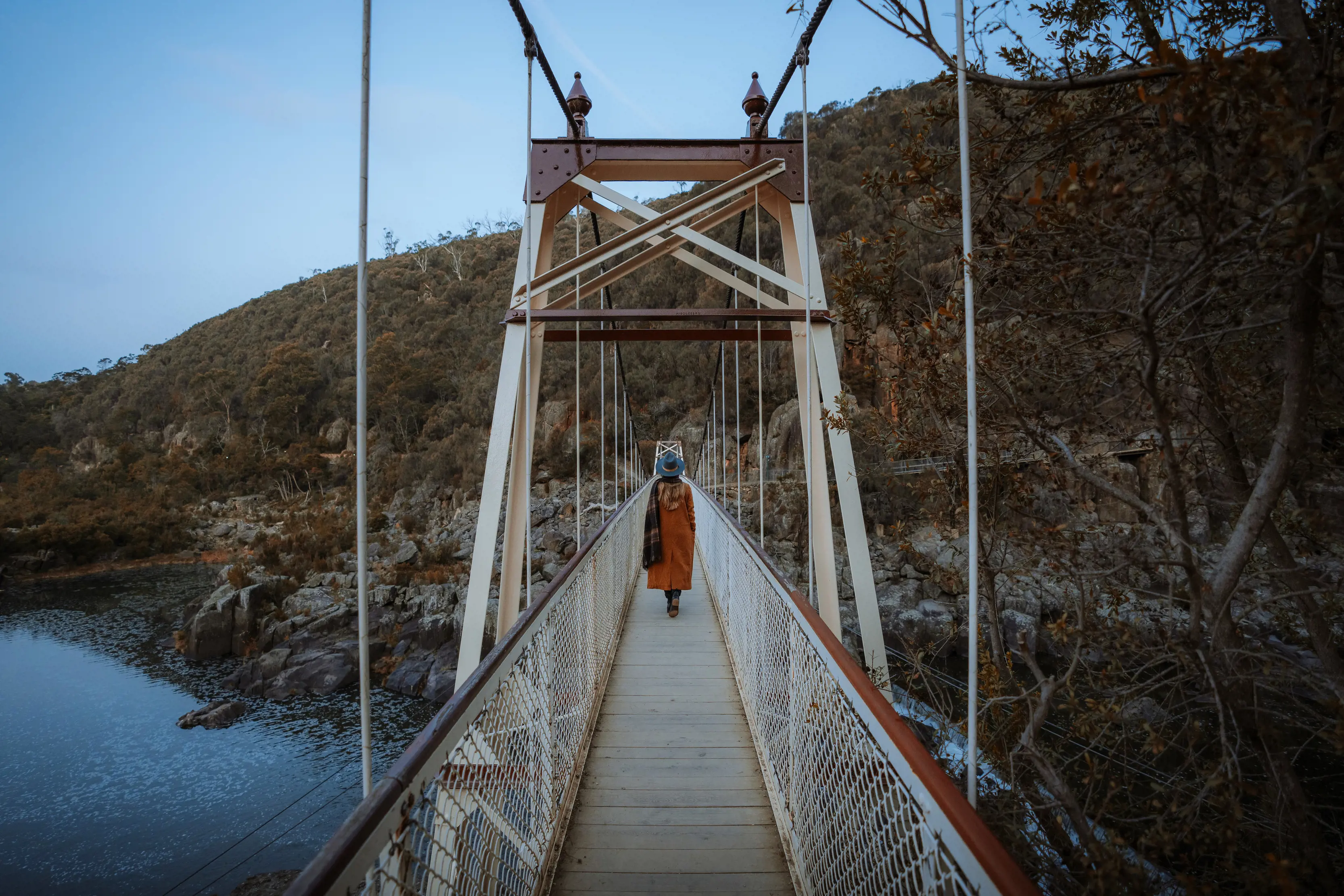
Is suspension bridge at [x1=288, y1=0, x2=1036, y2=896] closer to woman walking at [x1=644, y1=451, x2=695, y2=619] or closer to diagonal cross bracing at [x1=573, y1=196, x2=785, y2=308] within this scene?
diagonal cross bracing at [x1=573, y1=196, x2=785, y2=308]

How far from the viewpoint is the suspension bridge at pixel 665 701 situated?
1.23 m

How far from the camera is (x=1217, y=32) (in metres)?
1.85

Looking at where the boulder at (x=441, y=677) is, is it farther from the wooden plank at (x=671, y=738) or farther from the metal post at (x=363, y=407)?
the metal post at (x=363, y=407)

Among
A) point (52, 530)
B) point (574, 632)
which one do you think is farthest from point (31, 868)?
point (52, 530)

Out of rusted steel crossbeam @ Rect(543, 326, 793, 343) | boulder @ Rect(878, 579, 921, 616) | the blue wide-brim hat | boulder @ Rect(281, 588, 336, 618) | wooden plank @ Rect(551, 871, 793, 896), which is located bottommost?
boulder @ Rect(281, 588, 336, 618)

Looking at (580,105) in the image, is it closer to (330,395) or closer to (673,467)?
(673,467)

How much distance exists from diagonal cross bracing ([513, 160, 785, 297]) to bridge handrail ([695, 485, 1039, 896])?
2.25 meters

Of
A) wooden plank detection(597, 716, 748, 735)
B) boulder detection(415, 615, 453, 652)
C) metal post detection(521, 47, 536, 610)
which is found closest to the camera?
wooden plank detection(597, 716, 748, 735)

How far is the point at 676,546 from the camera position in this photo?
5.12 metres

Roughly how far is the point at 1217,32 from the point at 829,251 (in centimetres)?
2306

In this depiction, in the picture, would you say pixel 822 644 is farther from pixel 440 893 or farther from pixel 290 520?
pixel 290 520

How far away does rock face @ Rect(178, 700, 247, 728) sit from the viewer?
11.4m

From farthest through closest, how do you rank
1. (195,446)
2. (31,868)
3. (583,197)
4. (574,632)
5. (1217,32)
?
(195,446) → (31,868) → (583,197) → (574,632) → (1217,32)

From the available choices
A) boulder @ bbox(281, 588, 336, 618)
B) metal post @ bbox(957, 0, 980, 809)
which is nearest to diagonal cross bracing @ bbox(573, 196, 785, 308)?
metal post @ bbox(957, 0, 980, 809)
